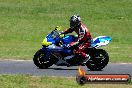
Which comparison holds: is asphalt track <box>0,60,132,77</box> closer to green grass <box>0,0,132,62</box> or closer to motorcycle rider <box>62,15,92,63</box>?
motorcycle rider <box>62,15,92,63</box>

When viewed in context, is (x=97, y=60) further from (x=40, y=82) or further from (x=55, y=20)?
(x=55, y=20)

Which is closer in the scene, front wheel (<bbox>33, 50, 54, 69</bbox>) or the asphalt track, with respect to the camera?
the asphalt track

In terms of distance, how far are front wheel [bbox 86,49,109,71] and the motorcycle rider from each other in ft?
0.62

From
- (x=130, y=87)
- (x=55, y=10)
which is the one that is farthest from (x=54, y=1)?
(x=130, y=87)

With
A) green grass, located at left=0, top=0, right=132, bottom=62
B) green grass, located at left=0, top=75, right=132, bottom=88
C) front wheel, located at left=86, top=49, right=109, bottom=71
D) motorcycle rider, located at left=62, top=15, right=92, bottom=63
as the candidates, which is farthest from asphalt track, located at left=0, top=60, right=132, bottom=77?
green grass, located at left=0, top=0, right=132, bottom=62

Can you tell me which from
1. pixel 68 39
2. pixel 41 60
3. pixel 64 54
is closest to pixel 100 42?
pixel 68 39

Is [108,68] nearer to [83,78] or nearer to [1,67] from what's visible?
[1,67]

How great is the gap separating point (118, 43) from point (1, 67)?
38.9 ft

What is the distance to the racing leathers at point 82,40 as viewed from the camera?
1841cm

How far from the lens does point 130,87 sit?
46.1ft

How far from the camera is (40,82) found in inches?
564

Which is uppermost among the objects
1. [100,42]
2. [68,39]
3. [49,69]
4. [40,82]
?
[68,39]

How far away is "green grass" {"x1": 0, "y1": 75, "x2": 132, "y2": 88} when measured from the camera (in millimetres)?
13742

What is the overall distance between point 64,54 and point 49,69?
2.67ft
